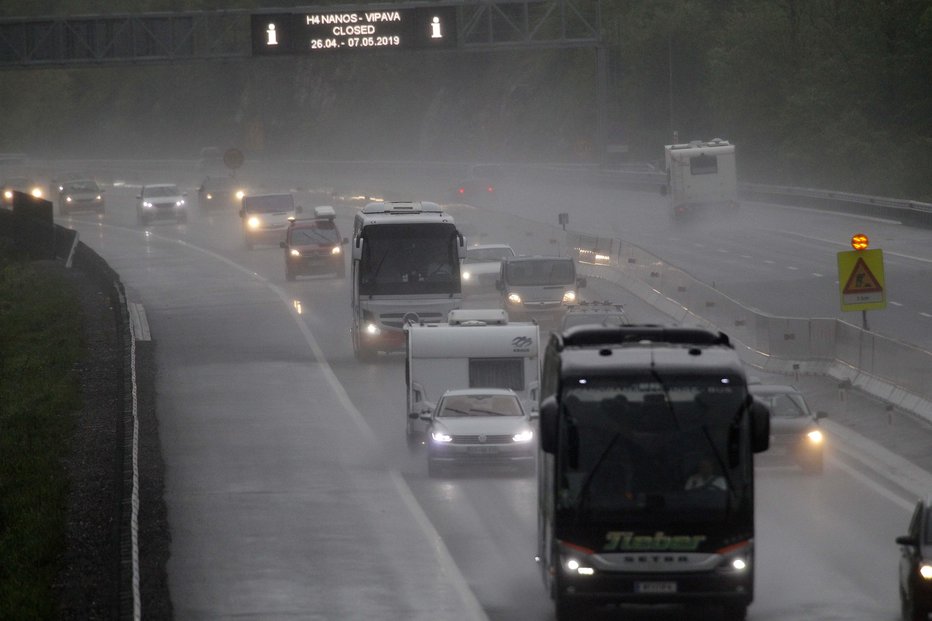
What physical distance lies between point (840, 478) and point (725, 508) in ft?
34.1

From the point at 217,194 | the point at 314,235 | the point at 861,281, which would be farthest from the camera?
the point at 217,194

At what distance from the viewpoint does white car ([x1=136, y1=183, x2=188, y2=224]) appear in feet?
255

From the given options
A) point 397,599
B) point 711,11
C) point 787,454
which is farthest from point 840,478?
point 711,11

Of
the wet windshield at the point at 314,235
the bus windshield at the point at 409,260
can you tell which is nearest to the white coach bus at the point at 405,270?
the bus windshield at the point at 409,260

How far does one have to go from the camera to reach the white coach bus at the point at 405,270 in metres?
37.8

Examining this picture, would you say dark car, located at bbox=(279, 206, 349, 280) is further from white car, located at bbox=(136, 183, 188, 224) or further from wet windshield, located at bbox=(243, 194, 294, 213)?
white car, located at bbox=(136, 183, 188, 224)

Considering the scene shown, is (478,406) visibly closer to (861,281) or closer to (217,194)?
(861,281)

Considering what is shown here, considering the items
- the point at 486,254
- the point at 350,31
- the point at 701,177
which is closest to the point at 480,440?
the point at 486,254

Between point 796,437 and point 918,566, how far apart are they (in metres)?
10.2

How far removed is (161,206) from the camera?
255 feet

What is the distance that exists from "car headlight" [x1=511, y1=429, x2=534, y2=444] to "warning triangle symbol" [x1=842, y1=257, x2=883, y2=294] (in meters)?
8.39

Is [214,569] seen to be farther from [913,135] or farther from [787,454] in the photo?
[913,135]

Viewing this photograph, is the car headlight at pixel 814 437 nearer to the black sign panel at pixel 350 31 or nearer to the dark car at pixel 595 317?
the dark car at pixel 595 317

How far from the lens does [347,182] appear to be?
98.8 m
